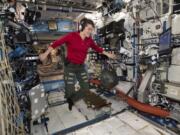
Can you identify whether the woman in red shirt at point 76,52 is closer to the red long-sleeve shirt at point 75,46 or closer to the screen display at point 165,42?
the red long-sleeve shirt at point 75,46

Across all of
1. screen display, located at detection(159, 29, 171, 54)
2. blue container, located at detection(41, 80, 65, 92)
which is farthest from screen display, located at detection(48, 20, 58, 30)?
screen display, located at detection(159, 29, 171, 54)

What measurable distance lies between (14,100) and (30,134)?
698mm

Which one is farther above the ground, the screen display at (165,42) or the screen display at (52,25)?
the screen display at (52,25)

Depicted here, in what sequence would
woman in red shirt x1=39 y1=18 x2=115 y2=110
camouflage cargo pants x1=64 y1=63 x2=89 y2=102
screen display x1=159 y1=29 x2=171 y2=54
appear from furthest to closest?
camouflage cargo pants x1=64 y1=63 x2=89 y2=102, screen display x1=159 y1=29 x2=171 y2=54, woman in red shirt x1=39 y1=18 x2=115 y2=110

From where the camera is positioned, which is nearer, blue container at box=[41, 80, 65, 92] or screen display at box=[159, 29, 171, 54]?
screen display at box=[159, 29, 171, 54]

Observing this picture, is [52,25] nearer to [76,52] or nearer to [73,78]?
[76,52]

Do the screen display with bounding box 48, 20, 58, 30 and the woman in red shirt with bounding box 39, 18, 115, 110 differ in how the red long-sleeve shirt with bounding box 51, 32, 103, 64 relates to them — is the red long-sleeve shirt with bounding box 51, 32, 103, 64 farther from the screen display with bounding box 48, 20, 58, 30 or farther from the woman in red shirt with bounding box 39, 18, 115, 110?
the screen display with bounding box 48, 20, 58, 30

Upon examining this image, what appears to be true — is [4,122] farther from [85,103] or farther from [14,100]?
[85,103]

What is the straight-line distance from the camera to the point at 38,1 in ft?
11.5

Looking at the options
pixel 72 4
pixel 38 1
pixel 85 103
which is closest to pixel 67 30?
pixel 72 4

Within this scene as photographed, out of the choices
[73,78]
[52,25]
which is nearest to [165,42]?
[73,78]

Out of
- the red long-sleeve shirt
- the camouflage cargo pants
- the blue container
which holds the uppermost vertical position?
the red long-sleeve shirt

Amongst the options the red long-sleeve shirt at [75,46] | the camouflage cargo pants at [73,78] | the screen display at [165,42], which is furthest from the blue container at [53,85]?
the screen display at [165,42]

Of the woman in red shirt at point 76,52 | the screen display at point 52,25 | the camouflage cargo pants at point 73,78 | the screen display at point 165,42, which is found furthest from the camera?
the screen display at point 52,25
